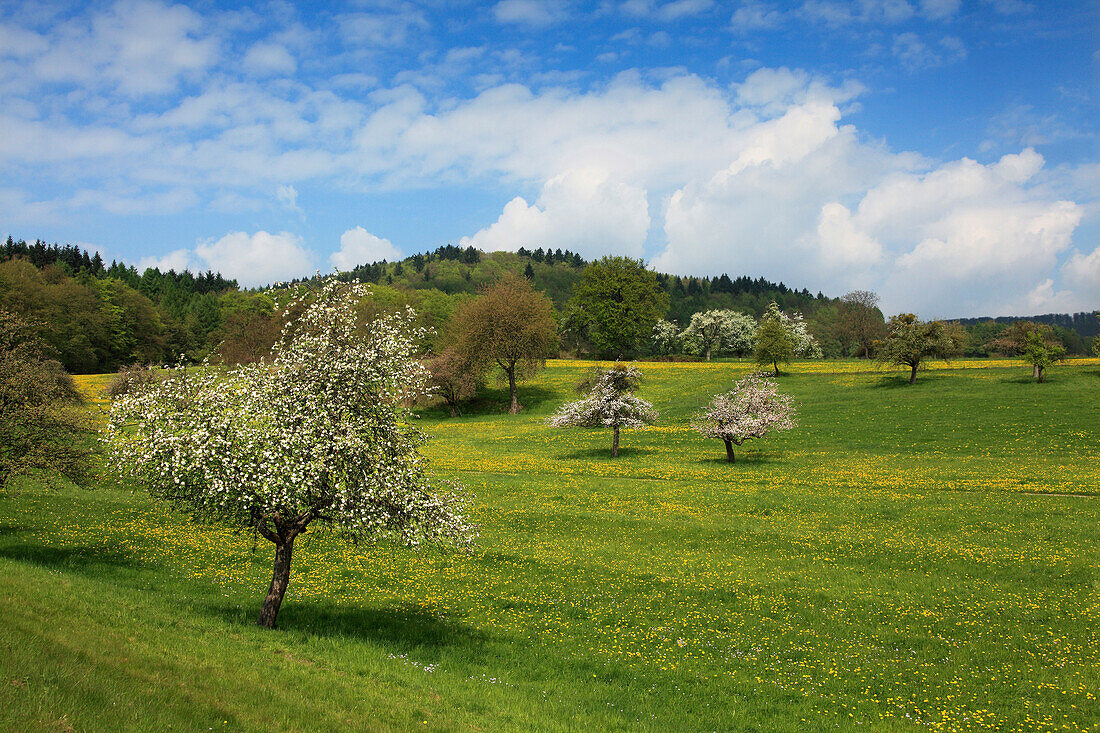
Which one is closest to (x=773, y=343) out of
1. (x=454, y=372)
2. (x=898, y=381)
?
(x=898, y=381)

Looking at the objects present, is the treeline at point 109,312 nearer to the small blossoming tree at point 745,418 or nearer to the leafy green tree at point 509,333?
the leafy green tree at point 509,333

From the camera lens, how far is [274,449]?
15008 millimetres

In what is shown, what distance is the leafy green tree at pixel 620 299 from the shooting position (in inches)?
4321

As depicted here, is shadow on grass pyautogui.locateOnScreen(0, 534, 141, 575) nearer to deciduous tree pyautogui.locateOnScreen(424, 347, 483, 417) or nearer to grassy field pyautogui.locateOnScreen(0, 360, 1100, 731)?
grassy field pyautogui.locateOnScreen(0, 360, 1100, 731)

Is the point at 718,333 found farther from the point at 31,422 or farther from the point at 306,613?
the point at 31,422

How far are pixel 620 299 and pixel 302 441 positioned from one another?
101 m

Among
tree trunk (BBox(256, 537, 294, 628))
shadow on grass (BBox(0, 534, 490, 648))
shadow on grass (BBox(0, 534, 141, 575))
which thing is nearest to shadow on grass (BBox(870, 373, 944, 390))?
shadow on grass (BBox(0, 534, 490, 648))

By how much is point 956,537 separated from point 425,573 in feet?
82.3

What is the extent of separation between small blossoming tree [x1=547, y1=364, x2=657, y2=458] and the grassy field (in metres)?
9.18

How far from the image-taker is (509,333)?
8119cm

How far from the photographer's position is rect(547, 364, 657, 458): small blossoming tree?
52156 millimetres

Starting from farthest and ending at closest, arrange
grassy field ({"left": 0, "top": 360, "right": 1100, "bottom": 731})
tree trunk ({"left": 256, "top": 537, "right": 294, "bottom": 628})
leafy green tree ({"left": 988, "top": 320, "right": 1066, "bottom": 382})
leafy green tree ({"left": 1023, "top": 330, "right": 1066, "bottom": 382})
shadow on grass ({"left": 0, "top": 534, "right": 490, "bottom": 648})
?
leafy green tree ({"left": 988, "top": 320, "right": 1066, "bottom": 382}) → leafy green tree ({"left": 1023, "top": 330, "right": 1066, "bottom": 382}) → shadow on grass ({"left": 0, "top": 534, "right": 490, "bottom": 648}) → tree trunk ({"left": 256, "top": 537, "right": 294, "bottom": 628}) → grassy field ({"left": 0, "top": 360, "right": 1100, "bottom": 731})

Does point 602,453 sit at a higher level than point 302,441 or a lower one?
lower

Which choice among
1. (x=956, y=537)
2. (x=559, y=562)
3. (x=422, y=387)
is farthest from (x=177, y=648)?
(x=956, y=537)
